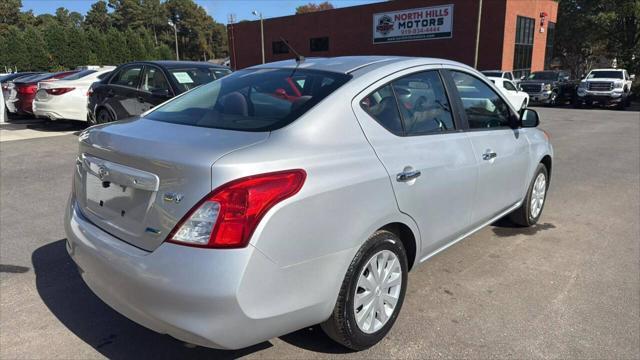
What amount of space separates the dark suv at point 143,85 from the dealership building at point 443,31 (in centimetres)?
2514

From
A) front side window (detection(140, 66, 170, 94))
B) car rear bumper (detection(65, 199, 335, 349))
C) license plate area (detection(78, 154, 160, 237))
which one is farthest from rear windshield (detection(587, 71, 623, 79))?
license plate area (detection(78, 154, 160, 237))

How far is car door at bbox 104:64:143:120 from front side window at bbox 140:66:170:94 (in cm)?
19

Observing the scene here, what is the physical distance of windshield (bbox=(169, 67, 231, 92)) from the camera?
27.0ft

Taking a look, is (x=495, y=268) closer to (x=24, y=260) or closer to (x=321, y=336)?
(x=321, y=336)

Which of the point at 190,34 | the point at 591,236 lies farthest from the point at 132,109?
the point at 190,34

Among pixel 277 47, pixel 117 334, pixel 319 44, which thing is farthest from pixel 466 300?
pixel 277 47

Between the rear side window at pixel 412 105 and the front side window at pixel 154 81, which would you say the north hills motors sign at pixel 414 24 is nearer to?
the front side window at pixel 154 81

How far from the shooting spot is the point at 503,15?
106 feet

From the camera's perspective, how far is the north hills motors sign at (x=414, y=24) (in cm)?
3581

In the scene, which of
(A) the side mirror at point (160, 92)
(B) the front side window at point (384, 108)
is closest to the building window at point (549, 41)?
(A) the side mirror at point (160, 92)

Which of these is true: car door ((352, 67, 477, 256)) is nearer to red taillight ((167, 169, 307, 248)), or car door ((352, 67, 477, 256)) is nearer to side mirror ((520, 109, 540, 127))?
red taillight ((167, 169, 307, 248))

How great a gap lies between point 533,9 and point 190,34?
81.0 m

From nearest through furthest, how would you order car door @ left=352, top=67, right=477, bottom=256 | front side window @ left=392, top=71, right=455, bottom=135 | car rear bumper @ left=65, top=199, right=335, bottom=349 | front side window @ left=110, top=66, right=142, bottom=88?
car rear bumper @ left=65, top=199, right=335, bottom=349 → car door @ left=352, top=67, right=477, bottom=256 → front side window @ left=392, top=71, right=455, bottom=135 → front side window @ left=110, top=66, right=142, bottom=88

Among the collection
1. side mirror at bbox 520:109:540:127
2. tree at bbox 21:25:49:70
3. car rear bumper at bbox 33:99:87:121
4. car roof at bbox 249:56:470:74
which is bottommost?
car rear bumper at bbox 33:99:87:121
